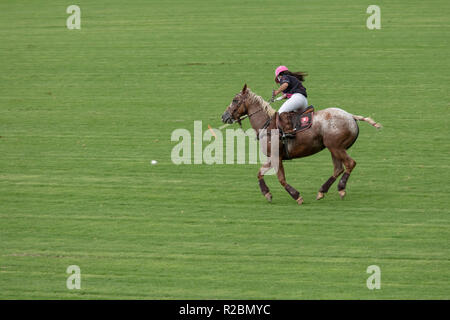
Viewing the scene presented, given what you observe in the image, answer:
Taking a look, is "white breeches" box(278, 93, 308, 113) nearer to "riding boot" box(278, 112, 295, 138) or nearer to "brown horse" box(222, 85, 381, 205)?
"riding boot" box(278, 112, 295, 138)

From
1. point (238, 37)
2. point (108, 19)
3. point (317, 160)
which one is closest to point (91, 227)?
point (317, 160)

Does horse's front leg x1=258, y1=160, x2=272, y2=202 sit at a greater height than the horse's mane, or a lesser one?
lesser

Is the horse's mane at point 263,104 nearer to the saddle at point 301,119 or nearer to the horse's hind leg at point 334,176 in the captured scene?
the saddle at point 301,119

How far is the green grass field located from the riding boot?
53.5 inches

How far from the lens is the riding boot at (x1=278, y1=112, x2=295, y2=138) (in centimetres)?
1461

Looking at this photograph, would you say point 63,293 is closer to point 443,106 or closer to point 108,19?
point 443,106

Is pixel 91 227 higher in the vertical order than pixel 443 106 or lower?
lower

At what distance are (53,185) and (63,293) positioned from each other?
5684 millimetres

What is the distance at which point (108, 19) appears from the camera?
1291 inches

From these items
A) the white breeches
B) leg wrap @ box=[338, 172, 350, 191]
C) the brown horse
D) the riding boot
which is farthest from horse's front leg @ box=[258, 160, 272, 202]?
leg wrap @ box=[338, 172, 350, 191]

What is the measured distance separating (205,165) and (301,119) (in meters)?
3.74

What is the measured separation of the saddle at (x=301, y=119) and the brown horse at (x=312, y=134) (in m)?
0.08

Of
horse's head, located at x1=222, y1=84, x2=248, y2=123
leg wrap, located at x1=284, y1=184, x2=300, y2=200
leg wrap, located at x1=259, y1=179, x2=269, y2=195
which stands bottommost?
leg wrap, located at x1=284, y1=184, x2=300, y2=200
